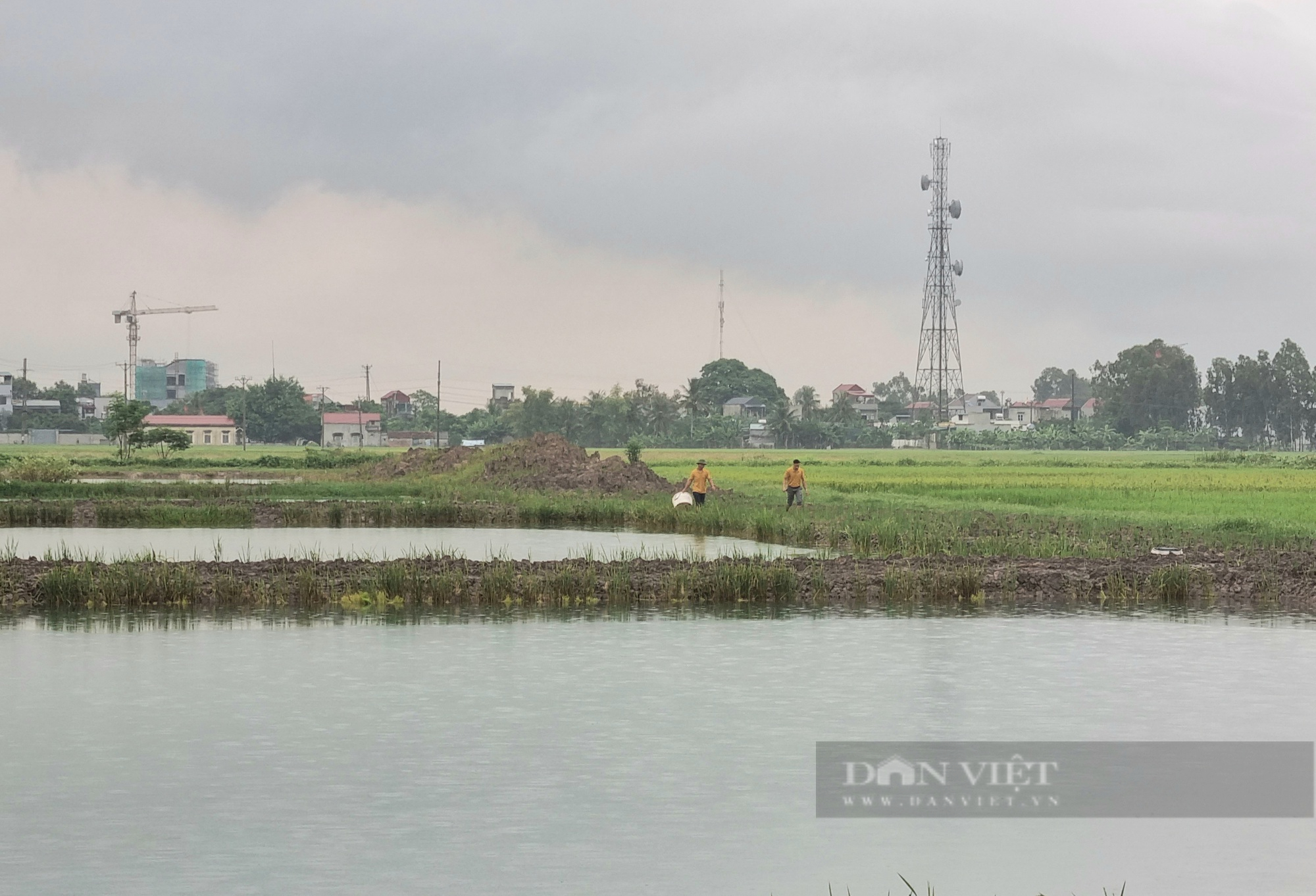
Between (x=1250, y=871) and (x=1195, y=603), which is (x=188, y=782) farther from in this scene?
(x=1195, y=603)

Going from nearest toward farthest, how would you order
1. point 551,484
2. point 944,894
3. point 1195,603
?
point 944,894, point 1195,603, point 551,484

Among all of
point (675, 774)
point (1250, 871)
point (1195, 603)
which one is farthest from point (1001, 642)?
point (1250, 871)

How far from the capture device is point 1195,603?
2158cm

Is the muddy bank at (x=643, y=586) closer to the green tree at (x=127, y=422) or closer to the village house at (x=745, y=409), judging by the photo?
the green tree at (x=127, y=422)

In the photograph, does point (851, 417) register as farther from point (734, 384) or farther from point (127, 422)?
point (127, 422)

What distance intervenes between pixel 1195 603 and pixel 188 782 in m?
15.3

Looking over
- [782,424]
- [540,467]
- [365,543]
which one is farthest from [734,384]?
[365,543]

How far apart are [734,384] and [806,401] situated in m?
21.2

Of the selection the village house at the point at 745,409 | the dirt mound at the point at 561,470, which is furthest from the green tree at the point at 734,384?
the dirt mound at the point at 561,470

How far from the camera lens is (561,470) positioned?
5425 cm

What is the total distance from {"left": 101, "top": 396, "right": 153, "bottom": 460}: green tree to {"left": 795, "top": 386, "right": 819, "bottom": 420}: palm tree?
322ft

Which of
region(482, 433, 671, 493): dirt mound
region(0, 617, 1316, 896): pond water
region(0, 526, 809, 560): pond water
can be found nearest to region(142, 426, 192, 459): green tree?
region(482, 433, 671, 493): dirt mound

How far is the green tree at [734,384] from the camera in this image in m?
186

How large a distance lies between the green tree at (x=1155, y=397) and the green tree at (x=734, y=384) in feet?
130
